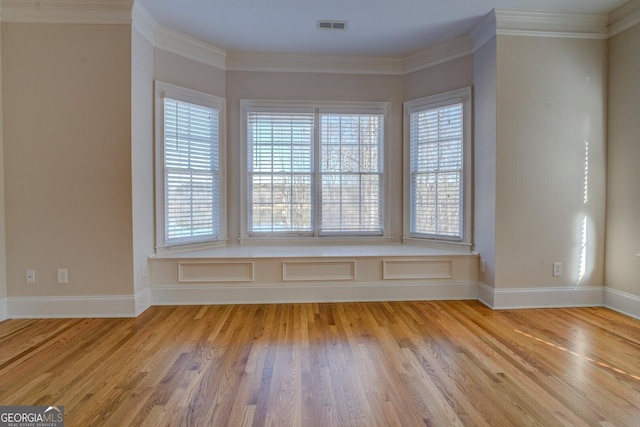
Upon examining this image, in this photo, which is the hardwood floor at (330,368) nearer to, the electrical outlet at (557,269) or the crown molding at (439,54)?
the electrical outlet at (557,269)

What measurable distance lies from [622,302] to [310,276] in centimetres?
305

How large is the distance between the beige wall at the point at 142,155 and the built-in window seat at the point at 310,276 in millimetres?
212

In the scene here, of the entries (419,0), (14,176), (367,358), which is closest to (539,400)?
(367,358)

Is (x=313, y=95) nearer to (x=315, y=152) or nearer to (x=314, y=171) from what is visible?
(x=315, y=152)

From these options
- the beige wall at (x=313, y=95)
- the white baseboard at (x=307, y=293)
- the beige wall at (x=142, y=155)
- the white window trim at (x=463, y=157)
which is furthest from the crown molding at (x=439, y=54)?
the beige wall at (x=142, y=155)

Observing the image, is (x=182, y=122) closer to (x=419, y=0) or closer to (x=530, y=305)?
(x=419, y=0)

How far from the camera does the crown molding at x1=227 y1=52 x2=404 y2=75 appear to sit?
4094 mm

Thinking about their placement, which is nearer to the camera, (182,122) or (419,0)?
(419,0)

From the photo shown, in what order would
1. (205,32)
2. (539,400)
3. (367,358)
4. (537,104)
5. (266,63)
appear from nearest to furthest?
(539,400) < (367,358) < (537,104) < (205,32) < (266,63)

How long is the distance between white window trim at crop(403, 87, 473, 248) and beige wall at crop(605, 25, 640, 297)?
50.9 inches

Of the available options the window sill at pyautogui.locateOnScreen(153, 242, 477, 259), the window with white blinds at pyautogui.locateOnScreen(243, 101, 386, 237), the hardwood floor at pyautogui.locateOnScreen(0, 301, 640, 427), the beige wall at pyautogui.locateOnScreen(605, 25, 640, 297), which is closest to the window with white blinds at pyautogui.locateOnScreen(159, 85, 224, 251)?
the window sill at pyautogui.locateOnScreen(153, 242, 477, 259)

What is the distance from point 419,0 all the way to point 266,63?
191 centimetres

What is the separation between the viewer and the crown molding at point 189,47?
11.6ft

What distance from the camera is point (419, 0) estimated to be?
303 cm
